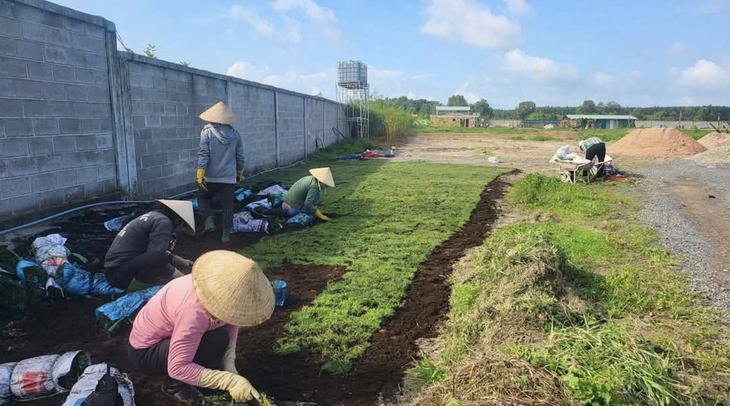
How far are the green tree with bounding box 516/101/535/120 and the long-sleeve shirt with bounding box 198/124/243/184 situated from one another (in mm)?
91987

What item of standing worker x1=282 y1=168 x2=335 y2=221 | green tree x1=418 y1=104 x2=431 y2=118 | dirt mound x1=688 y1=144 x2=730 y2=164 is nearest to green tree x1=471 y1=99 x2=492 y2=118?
green tree x1=418 y1=104 x2=431 y2=118

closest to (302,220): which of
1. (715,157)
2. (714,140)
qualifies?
(715,157)

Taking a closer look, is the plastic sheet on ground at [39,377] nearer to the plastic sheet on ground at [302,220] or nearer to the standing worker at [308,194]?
the plastic sheet on ground at [302,220]

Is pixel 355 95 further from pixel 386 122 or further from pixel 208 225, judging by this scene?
pixel 208 225

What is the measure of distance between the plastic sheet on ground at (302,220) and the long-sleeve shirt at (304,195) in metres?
0.09

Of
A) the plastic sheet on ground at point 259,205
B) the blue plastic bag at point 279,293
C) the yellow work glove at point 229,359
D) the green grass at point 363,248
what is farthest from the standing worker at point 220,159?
the yellow work glove at point 229,359

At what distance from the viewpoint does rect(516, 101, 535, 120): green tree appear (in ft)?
312

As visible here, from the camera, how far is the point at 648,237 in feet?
20.4

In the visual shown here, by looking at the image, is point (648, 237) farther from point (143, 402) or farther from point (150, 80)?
point (150, 80)

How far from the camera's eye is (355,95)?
26.2 m

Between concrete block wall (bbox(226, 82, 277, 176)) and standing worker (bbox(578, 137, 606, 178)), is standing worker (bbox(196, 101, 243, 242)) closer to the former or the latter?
concrete block wall (bbox(226, 82, 277, 176))

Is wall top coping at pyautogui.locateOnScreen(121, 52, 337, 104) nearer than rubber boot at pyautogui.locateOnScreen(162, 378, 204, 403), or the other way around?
rubber boot at pyautogui.locateOnScreen(162, 378, 204, 403)

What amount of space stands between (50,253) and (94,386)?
222 centimetres

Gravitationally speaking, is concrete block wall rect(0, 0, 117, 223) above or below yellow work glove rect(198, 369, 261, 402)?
above
